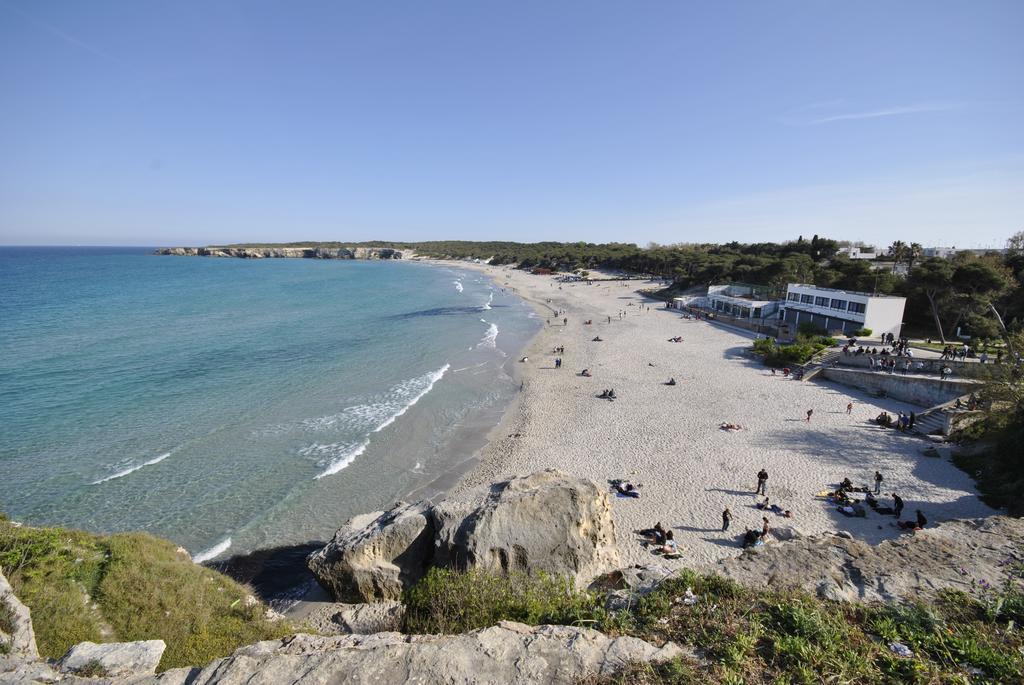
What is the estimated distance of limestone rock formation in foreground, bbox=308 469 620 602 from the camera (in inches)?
423

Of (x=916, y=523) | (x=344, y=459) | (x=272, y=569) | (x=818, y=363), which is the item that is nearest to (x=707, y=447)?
(x=916, y=523)

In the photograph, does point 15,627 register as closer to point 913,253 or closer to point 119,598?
point 119,598

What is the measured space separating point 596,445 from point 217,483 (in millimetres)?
15843

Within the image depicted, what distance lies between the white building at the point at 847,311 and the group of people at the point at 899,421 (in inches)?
590

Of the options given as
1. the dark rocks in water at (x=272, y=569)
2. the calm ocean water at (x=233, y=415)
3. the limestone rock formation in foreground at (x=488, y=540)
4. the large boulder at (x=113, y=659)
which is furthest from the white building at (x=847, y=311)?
the large boulder at (x=113, y=659)

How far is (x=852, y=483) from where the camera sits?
18.2 meters

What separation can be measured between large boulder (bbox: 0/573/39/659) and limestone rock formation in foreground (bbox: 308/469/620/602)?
19.2 ft

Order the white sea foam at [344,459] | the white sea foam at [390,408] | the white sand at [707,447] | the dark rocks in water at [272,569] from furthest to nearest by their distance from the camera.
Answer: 1. the white sea foam at [390,408]
2. the white sea foam at [344,459]
3. the white sand at [707,447]
4. the dark rocks in water at [272,569]

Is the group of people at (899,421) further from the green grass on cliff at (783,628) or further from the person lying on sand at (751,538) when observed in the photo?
the green grass on cliff at (783,628)

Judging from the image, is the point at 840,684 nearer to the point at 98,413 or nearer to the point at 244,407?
the point at 244,407

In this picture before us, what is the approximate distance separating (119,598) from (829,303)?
45576 mm

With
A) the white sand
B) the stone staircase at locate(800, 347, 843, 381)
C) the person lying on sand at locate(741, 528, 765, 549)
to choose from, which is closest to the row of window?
the stone staircase at locate(800, 347, 843, 381)

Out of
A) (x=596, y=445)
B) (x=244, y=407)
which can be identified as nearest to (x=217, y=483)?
(x=244, y=407)

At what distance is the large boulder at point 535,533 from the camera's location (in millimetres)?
10664
